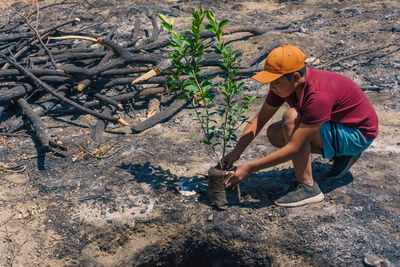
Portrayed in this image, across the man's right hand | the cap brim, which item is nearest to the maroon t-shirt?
the cap brim

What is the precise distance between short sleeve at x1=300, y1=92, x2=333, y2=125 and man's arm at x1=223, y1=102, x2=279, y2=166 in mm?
454

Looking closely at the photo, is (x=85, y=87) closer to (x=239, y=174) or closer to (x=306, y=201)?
(x=239, y=174)

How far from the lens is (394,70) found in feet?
17.9

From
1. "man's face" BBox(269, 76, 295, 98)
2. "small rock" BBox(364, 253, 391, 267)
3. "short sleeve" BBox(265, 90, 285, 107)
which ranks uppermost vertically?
"man's face" BBox(269, 76, 295, 98)

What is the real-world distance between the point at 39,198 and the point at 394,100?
14.4ft

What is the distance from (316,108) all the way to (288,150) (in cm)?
37

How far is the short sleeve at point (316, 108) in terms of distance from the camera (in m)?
2.51

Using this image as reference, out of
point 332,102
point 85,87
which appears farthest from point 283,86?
point 85,87

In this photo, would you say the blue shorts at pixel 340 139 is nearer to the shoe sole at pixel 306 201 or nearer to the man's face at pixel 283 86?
the shoe sole at pixel 306 201

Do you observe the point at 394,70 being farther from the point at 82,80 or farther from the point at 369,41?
the point at 82,80

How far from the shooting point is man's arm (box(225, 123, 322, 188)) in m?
2.58

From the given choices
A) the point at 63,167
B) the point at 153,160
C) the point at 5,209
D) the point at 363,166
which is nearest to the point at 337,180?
the point at 363,166

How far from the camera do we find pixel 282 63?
7.97ft

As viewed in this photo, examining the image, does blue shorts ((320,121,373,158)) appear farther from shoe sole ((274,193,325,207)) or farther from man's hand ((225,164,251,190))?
man's hand ((225,164,251,190))
